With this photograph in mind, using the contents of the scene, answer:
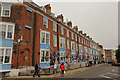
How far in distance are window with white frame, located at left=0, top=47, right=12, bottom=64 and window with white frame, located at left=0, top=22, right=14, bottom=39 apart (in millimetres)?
1837

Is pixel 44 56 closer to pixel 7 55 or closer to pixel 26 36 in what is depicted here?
pixel 26 36

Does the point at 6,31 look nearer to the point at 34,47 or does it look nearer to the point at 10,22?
the point at 10,22

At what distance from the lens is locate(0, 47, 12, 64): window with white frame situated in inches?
583

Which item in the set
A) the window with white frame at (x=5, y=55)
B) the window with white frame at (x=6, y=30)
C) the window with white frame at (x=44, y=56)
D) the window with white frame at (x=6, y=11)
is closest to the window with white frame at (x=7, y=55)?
the window with white frame at (x=5, y=55)

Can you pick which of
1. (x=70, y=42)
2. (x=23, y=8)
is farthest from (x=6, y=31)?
(x=70, y=42)

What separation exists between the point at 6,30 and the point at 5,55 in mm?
3690

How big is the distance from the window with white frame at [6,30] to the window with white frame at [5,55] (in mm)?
1837

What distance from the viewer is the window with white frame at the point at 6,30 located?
1552 cm

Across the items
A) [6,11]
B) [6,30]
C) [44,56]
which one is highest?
[6,11]

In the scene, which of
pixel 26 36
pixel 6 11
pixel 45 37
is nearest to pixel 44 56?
pixel 45 37

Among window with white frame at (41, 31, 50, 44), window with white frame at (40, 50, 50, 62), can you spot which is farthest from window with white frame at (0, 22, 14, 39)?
window with white frame at (40, 50, 50, 62)

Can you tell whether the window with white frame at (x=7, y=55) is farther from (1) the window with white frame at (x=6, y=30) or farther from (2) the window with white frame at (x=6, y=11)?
(2) the window with white frame at (x=6, y=11)

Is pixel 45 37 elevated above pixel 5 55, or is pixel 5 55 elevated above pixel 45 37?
pixel 45 37

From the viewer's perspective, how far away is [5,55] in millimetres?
15023
